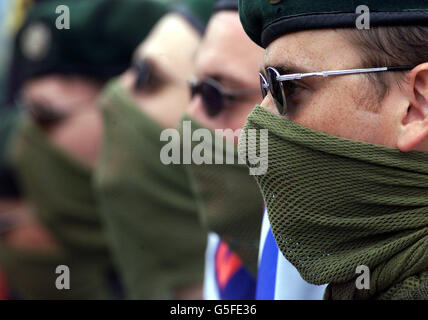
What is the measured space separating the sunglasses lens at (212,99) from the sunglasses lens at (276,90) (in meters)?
0.96

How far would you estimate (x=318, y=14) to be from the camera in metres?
1.94

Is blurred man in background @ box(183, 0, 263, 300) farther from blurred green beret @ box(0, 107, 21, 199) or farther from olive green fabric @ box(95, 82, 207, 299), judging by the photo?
blurred green beret @ box(0, 107, 21, 199)

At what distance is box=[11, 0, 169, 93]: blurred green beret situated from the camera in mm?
4664

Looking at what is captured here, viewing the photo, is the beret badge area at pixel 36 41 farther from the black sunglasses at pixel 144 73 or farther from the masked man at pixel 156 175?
the black sunglasses at pixel 144 73

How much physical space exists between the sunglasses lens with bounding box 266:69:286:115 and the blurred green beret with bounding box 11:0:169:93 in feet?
8.45

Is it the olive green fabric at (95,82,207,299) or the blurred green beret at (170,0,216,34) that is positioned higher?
the blurred green beret at (170,0,216,34)

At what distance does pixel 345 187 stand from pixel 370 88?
0.27 m

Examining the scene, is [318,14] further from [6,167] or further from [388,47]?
[6,167]

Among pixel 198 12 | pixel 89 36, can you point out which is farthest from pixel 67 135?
pixel 198 12

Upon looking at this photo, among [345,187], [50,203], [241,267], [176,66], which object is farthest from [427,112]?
[50,203]

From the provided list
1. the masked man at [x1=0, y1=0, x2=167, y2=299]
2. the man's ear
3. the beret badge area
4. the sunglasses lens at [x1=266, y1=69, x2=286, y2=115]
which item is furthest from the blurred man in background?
the beret badge area

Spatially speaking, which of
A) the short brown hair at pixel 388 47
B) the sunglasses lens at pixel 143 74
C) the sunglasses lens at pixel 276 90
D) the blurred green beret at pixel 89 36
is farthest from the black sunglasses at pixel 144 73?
the short brown hair at pixel 388 47

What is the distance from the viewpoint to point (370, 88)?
1.90 meters

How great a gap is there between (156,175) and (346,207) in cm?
208
